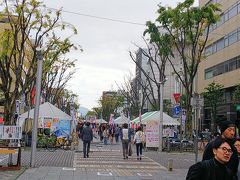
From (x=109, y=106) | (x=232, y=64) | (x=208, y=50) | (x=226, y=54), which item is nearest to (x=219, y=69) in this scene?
(x=226, y=54)

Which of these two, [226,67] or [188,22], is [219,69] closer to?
[226,67]

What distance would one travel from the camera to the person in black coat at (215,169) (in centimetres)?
399

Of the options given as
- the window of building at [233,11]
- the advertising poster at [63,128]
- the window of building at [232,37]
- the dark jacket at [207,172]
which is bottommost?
the dark jacket at [207,172]

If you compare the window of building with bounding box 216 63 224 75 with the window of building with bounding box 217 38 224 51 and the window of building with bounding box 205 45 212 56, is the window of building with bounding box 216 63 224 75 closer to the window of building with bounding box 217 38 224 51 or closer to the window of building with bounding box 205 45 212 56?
the window of building with bounding box 217 38 224 51

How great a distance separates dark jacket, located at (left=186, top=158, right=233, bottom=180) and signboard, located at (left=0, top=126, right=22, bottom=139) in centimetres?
1353

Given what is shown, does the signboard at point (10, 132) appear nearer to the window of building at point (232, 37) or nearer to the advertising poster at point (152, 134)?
the advertising poster at point (152, 134)

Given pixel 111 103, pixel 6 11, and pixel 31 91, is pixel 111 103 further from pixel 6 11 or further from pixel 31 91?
pixel 6 11

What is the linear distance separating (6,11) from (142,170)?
1479 centimetres

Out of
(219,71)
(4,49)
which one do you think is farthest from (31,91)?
(219,71)

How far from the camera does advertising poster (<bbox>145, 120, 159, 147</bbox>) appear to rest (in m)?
30.0

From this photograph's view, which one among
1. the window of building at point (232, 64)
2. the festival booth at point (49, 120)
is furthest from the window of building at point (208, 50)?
the festival booth at point (49, 120)

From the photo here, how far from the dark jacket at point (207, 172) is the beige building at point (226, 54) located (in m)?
46.0

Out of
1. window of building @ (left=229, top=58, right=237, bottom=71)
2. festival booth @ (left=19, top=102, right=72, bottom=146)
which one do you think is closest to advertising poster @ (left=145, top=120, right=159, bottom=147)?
festival booth @ (left=19, top=102, right=72, bottom=146)

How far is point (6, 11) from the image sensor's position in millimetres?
27125
